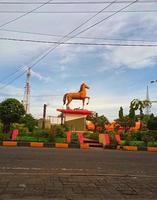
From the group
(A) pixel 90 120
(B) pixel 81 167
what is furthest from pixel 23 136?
(A) pixel 90 120

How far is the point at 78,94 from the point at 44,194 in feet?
121

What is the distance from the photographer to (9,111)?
1217 inches

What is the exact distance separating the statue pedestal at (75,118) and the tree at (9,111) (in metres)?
10.6

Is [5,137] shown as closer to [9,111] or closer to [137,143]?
[9,111]

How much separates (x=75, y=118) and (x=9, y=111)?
513 inches

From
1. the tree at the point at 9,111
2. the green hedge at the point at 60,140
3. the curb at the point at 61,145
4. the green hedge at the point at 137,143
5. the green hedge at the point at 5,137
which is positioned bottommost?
the curb at the point at 61,145

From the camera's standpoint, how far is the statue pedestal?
41.6 meters

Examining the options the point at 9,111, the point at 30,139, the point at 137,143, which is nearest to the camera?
the point at 30,139

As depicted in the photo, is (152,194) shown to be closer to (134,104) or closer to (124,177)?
(124,177)

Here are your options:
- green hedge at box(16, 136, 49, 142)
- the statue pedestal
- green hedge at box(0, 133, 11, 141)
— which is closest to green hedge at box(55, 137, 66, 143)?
green hedge at box(16, 136, 49, 142)

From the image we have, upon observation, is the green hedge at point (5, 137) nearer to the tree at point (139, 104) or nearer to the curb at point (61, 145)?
the curb at point (61, 145)

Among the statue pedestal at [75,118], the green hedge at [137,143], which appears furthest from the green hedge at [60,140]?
the statue pedestal at [75,118]

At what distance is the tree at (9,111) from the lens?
30922 millimetres

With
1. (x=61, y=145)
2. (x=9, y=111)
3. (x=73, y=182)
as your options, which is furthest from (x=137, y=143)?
(x=73, y=182)
